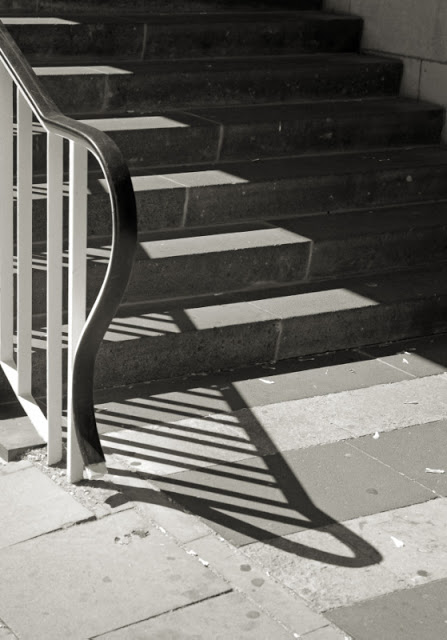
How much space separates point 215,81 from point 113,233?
334 cm

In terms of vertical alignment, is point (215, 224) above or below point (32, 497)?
above

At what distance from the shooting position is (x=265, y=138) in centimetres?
626

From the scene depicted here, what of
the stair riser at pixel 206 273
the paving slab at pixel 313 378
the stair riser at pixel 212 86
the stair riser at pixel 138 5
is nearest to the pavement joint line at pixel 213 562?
the paving slab at pixel 313 378

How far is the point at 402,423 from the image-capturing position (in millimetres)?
4539

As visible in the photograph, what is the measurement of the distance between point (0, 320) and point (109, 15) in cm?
336

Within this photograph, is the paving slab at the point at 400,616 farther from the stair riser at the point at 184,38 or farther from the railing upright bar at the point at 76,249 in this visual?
the stair riser at the point at 184,38

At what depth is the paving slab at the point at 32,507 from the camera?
3529 millimetres

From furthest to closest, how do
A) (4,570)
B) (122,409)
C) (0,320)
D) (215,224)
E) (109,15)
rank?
(109,15), (215,224), (122,409), (0,320), (4,570)

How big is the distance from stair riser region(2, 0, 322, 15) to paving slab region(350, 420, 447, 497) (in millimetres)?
3681

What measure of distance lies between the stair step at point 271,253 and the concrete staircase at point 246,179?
0.01 meters

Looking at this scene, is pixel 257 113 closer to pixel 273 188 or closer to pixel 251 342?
pixel 273 188

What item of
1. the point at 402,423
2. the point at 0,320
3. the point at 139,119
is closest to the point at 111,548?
the point at 0,320

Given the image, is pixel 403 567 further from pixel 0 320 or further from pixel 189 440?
pixel 0 320

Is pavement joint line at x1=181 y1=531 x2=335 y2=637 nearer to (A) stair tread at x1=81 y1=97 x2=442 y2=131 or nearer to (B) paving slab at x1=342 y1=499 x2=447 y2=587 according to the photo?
(B) paving slab at x1=342 y1=499 x2=447 y2=587
